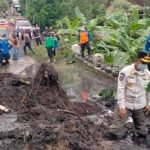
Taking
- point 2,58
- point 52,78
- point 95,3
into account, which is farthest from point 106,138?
point 95,3

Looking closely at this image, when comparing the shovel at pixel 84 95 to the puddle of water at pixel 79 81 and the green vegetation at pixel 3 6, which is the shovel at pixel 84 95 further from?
the green vegetation at pixel 3 6

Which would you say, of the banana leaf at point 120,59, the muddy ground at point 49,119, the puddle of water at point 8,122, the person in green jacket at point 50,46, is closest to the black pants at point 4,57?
the person in green jacket at point 50,46

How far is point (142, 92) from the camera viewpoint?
8.18 meters

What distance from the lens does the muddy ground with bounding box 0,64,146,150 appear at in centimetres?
781

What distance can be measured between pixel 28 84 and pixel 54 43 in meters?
9.45

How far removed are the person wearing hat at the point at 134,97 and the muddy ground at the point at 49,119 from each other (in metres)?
0.26

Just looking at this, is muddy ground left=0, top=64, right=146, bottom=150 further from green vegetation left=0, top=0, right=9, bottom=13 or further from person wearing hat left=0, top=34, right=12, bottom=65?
green vegetation left=0, top=0, right=9, bottom=13

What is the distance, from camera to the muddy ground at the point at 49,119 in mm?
7812

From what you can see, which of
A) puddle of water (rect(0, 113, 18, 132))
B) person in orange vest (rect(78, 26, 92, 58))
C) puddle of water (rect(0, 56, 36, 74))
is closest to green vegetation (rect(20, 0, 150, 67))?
person in orange vest (rect(78, 26, 92, 58))

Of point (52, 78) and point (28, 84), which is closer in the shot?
point (52, 78)

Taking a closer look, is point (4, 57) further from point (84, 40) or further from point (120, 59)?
point (120, 59)

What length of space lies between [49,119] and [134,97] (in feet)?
7.08

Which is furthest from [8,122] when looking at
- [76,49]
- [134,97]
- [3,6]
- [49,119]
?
[3,6]

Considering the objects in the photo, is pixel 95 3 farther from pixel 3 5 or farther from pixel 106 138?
pixel 3 5
